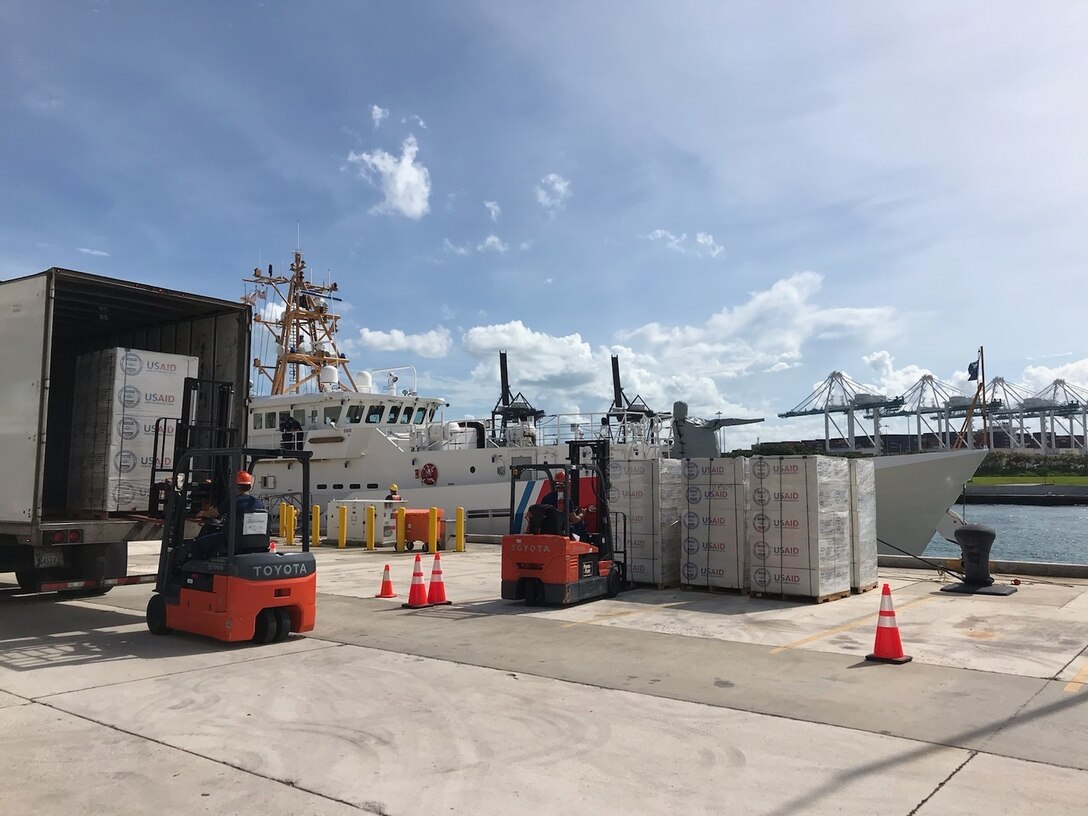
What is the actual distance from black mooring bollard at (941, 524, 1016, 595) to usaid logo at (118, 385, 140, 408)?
11717mm

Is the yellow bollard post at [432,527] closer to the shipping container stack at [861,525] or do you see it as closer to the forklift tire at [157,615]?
the shipping container stack at [861,525]

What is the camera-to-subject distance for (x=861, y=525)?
12164 millimetres

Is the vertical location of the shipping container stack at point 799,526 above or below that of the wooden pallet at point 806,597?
above

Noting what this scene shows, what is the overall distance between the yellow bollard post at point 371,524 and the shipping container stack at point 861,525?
12.6 meters

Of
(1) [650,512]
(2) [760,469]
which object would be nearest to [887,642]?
(2) [760,469]

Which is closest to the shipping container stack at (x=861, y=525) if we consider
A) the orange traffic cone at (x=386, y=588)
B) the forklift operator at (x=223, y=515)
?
the orange traffic cone at (x=386, y=588)

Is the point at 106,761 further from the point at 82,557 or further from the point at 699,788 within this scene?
the point at 82,557

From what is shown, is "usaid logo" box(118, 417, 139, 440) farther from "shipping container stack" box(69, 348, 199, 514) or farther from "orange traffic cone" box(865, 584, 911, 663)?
"orange traffic cone" box(865, 584, 911, 663)

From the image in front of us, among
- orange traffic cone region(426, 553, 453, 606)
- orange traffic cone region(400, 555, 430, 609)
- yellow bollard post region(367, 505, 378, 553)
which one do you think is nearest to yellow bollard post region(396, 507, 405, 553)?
yellow bollard post region(367, 505, 378, 553)

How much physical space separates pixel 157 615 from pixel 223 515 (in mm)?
1361

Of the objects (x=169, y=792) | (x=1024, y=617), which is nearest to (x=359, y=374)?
(x=1024, y=617)

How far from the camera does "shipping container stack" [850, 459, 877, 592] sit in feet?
39.5

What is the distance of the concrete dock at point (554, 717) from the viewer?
4281mm

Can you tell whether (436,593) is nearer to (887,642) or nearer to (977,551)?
(887,642)
